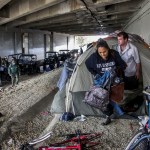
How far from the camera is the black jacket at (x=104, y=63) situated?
542 cm

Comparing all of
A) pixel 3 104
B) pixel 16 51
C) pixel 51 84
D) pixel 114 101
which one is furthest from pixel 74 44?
pixel 114 101

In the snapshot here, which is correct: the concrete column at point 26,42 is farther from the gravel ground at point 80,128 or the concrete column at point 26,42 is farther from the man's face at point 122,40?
the man's face at point 122,40

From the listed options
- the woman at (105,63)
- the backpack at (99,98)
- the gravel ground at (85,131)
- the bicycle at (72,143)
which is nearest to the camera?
the bicycle at (72,143)

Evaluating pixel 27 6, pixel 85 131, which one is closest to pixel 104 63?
pixel 85 131

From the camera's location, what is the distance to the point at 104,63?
5.44 metres

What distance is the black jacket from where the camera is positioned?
542cm

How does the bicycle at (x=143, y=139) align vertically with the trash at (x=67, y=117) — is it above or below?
above

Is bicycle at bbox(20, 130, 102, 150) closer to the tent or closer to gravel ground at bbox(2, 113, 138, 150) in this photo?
gravel ground at bbox(2, 113, 138, 150)

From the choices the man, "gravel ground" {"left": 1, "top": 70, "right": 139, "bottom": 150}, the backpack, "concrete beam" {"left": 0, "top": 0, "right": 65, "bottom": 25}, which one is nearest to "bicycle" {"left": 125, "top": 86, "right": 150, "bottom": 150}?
"gravel ground" {"left": 1, "top": 70, "right": 139, "bottom": 150}

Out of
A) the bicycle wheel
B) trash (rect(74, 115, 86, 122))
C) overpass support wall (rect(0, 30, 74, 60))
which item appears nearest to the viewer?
the bicycle wheel

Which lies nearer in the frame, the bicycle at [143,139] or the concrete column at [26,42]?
the bicycle at [143,139]

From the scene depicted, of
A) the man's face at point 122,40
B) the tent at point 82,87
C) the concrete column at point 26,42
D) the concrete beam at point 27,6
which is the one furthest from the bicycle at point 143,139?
the concrete column at point 26,42

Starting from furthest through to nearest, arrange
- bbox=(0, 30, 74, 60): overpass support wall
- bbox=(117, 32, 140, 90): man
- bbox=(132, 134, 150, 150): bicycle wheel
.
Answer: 1. bbox=(0, 30, 74, 60): overpass support wall
2. bbox=(117, 32, 140, 90): man
3. bbox=(132, 134, 150, 150): bicycle wheel

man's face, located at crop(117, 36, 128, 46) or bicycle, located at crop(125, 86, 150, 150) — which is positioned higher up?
man's face, located at crop(117, 36, 128, 46)
